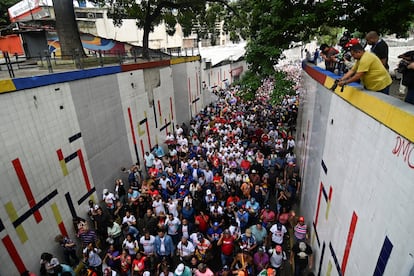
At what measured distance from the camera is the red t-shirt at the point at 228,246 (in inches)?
262

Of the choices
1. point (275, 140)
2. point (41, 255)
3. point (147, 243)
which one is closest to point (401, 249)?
point (147, 243)

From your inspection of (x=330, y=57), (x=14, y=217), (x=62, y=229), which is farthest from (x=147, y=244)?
(x=330, y=57)

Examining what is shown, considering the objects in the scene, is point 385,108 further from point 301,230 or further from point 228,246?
point 228,246

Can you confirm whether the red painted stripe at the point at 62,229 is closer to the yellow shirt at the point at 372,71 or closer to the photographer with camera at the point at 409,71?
the yellow shirt at the point at 372,71

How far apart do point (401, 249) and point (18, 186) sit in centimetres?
725

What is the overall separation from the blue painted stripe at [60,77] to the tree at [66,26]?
7.44ft

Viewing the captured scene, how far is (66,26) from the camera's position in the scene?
1147 centimetres

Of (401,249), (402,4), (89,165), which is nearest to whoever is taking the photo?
(401,249)

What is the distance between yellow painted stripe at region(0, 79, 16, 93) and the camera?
5.84 m

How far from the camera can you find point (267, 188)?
9109 millimetres

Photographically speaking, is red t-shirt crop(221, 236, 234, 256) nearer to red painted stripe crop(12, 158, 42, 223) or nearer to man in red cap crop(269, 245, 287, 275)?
man in red cap crop(269, 245, 287, 275)

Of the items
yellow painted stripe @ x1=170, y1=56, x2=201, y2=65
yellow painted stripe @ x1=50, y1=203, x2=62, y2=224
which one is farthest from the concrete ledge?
yellow painted stripe @ x1=170, y1=56, x2=201, y2=65

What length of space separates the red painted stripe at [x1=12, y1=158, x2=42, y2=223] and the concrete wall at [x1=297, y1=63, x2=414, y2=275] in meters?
6.88

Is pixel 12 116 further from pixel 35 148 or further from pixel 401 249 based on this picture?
A: pixel 401 249
